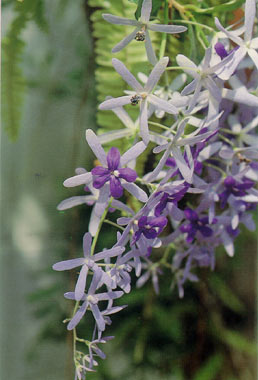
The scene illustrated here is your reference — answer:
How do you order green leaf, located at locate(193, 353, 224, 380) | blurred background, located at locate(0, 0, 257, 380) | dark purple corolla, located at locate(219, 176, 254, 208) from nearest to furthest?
dark purple corolla, located at locate(219, 176, 254, 208) < blurred background, located at locate(0, 0, 257, 380) < green leaf, located at locate(193, 353, 224, 380)

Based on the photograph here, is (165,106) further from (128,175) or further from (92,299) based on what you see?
(92,299)

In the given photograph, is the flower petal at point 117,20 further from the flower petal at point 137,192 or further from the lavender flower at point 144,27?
the flower petal at point 137,192

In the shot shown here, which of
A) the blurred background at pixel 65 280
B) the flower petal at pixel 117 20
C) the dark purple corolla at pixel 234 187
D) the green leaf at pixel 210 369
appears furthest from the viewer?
the green leaf at pixel 210 369

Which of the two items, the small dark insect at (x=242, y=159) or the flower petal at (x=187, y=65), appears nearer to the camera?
the flower petal at (x=187, y=65)

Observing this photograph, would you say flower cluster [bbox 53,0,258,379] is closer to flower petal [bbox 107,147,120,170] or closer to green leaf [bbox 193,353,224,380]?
flower petal [bbox 107,147,120,170]

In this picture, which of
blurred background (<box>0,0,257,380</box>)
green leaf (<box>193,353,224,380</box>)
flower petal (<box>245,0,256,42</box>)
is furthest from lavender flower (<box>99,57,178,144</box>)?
green leaf (<box>193,353,224,380</box>)

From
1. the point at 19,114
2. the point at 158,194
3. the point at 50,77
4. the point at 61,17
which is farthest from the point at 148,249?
the point at 50,77

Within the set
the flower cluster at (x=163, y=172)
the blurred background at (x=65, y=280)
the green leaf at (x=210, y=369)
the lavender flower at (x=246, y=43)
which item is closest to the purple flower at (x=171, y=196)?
the flower cluster at (x=163, y=172)

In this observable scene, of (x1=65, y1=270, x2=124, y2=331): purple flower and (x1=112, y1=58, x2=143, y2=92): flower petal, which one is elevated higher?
(x1=112, y1=58, x2=143, y2=92): flower petal

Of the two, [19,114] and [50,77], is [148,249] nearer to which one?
[19,114]
